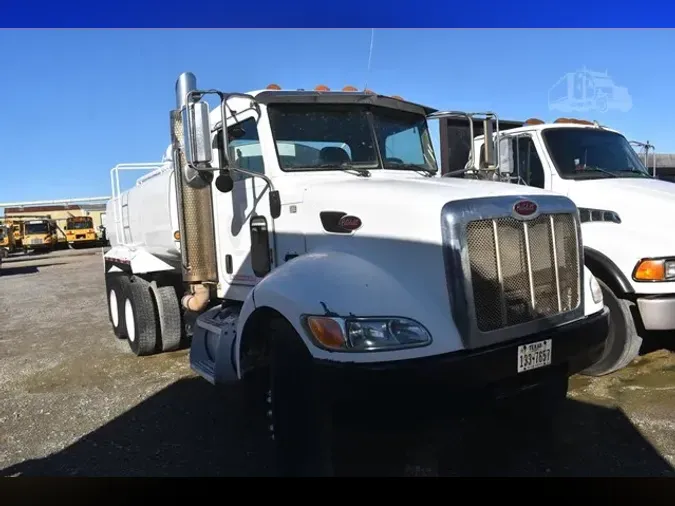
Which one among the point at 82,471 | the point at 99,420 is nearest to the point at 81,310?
the point at 99,420

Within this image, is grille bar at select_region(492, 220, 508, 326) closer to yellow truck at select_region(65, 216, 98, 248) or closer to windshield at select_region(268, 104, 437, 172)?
windshield at select_region(268, 104, 437, 172)

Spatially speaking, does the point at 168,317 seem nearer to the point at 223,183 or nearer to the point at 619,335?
the point at 223,183

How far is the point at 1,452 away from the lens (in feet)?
12.6

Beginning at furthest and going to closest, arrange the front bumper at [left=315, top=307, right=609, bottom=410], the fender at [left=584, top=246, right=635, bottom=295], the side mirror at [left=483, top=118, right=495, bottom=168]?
the side mirror at [left=483, top=118, right=495, bottom=168] → the fender at [left=584, top=246, right=635, bottom=295] → the front bumper at [left=315, top=307, right=609, bottom=410]

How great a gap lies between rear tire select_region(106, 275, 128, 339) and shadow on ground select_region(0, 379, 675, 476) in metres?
2.77

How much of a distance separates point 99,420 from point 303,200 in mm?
2500

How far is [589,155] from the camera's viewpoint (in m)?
5.50

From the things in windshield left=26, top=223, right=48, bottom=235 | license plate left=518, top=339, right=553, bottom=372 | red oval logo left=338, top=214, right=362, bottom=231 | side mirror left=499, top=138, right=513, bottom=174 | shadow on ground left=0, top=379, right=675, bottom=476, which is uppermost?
windshield left=26, top=223, right=48, bottom=235

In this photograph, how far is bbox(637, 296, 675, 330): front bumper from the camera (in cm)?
425

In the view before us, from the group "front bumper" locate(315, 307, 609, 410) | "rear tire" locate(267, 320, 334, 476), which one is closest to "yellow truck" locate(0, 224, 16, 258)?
"rear tire" locate(267, 320, 334, 476)

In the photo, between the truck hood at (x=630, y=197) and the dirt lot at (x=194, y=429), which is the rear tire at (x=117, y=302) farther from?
the truck hood at (x=630, y=197)

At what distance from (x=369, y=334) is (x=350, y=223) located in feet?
2.65

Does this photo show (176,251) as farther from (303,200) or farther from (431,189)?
(431,189)

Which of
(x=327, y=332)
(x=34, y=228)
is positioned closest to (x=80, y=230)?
(x=34, y=228)
